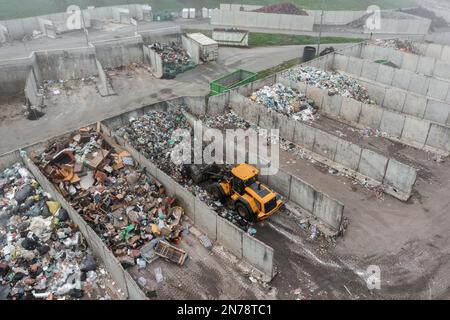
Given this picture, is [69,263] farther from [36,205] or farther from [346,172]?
[346,172]

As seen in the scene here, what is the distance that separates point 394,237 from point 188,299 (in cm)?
729

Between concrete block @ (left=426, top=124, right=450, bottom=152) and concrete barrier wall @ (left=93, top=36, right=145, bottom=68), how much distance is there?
18966 millimetres

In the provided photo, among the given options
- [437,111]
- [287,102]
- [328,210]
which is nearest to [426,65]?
[437,111]

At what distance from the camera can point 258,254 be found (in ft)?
36.2

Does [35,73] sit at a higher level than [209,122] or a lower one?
higher

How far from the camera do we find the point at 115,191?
1362cm

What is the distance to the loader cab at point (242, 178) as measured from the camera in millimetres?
12836

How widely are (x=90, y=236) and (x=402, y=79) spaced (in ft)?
67.3

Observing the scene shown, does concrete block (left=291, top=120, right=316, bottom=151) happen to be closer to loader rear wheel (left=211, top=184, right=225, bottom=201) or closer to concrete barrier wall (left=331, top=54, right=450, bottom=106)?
loader rear wheel (left=211, top=184, right=225, bottom=201)

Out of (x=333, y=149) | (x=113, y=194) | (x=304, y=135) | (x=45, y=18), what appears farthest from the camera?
(x=45, y=18)

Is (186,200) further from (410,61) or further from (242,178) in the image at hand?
(410,61)

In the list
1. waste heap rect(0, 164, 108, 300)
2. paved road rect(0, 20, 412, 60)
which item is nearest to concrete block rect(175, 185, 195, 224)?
waste heap rect(0, 164, 108, 300)

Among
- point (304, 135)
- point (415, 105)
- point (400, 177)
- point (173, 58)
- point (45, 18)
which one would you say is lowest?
point (400, 177)

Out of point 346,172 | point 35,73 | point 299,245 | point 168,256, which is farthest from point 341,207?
point 35,73
